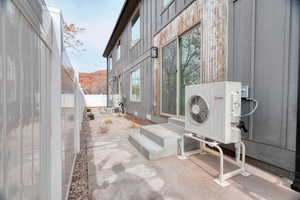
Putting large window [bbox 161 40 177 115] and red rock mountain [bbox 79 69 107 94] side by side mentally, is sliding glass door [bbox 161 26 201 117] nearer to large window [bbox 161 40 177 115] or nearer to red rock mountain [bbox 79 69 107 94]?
large window [bbox 161 40 177 115]

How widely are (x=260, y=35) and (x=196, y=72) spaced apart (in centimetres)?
140

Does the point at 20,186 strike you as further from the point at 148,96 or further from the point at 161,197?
the point at 148,96

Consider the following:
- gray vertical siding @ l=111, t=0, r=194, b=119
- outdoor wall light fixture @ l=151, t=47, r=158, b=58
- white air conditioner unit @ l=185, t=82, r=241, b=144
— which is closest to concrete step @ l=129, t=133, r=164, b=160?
white air conditioner unit @ l=185, t=82, r=241, b=144

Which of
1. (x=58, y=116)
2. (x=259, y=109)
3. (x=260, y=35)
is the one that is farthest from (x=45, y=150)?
(x=260, y=35)

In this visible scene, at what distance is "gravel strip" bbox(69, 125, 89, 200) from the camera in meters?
1.65

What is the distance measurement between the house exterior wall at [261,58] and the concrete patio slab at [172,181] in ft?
1.43

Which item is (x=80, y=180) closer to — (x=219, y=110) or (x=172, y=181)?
(x=172, y=181)

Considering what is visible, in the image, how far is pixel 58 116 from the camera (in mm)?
1091

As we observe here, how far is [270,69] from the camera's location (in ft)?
6.71

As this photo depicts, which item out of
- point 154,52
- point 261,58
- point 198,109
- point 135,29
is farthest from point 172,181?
point 135,29

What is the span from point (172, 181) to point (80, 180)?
1.23m

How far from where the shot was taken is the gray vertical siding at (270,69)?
1.84 meters

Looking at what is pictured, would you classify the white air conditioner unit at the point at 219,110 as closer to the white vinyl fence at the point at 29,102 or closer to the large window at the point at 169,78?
the large window at the point at 169,78

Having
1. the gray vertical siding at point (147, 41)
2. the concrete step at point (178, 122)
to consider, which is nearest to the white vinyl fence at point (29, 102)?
the concrete step at point (178, 122)
